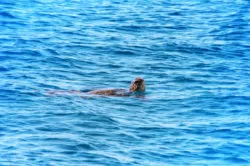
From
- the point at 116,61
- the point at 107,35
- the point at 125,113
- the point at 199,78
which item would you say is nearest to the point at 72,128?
the point at 125,113

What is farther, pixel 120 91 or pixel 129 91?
pixel 129 91

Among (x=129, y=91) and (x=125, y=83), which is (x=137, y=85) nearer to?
(x=129, y=91)

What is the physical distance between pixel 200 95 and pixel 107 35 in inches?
362

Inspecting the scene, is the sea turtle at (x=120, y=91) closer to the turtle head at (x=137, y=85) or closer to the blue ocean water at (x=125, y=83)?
the turtle head at (x=137, y=85)

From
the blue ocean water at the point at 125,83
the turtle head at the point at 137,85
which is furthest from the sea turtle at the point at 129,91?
the blue ocean water at the point at 125,83

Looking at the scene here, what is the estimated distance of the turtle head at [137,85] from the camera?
60.6ft

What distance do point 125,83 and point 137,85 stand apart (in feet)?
4.97

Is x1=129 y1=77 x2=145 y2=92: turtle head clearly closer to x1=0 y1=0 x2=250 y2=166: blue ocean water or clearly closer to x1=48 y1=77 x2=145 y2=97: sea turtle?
x1=48 y1=77 x2=145 y2=97: sea turtle

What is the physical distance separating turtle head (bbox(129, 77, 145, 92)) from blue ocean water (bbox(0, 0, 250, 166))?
33cm

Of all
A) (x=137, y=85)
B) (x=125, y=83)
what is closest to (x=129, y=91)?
(x=137, y=85)

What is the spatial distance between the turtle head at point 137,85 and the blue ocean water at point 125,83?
33 centimetres

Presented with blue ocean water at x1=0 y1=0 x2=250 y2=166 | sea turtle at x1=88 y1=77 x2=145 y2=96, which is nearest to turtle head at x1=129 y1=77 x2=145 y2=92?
sea turtle at x1=88 y1=77 x2=145 y2=96

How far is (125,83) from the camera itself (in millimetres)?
19984

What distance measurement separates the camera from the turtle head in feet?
60.6
